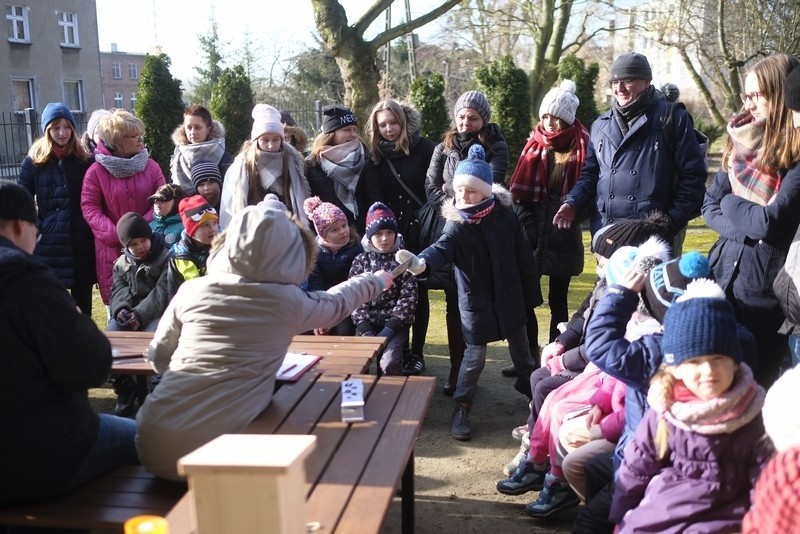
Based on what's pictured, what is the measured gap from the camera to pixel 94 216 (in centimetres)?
543

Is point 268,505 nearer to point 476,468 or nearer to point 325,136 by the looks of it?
point 476,468

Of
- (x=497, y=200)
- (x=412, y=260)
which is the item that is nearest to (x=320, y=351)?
(x=412, y=260)

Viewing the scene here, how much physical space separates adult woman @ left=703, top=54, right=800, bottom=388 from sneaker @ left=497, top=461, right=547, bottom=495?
112 cm

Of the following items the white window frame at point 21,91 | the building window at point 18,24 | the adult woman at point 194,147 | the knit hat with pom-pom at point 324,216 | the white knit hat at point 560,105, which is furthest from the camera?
the building window at point 18,24

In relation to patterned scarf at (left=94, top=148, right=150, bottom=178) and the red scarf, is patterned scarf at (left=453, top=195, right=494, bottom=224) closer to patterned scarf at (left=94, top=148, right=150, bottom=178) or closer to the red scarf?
the red scarf

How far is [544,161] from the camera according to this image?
5.18 meters

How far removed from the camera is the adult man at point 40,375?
2451 mm

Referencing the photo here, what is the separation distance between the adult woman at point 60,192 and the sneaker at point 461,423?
3.07 meters

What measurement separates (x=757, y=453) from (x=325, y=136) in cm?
384

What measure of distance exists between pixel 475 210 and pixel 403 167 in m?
1.27

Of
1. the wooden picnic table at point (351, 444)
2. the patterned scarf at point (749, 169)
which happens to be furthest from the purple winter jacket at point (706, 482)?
the patterned scarf at point (749, 169)

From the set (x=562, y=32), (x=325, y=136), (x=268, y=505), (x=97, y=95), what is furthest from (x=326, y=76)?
(x=268, y=505)

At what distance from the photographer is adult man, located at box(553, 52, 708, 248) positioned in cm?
443

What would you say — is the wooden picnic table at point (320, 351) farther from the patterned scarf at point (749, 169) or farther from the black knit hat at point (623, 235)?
the patterned scarf at point (749, 169)
